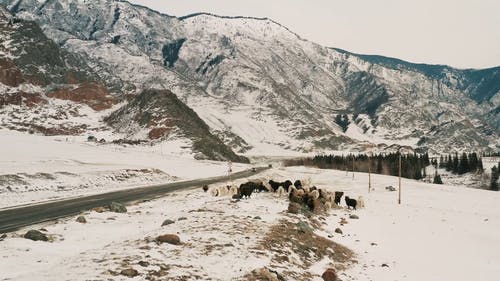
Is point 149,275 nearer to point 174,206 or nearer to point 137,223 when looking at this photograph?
point 137,223

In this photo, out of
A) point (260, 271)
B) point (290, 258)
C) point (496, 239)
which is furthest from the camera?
point (496, 239)

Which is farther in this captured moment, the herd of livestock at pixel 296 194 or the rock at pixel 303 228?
the herd of livestock at pixel 296 194

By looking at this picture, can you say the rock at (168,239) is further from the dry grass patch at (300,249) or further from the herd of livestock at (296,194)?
the herd of livestock at (296,194)

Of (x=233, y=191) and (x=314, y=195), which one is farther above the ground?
(x=314, y=195)

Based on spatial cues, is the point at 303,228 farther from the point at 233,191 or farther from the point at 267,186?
the point at 267,186

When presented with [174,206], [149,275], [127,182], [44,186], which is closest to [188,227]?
[149,275]

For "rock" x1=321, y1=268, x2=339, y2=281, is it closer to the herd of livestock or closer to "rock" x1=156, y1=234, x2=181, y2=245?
"rock" x1=156, y1=234, x2=181, y2=245

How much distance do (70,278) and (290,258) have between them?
1006cm

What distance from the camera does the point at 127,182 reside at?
75938mm

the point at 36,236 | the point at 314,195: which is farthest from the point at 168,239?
the point at 314,195

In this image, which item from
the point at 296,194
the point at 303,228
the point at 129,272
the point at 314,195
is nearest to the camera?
the point at 129,272

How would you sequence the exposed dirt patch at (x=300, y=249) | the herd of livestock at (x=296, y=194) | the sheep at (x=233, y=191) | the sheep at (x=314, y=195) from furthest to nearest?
the sheep at (x=233, y=191) → the sheep at (x=314, y=195) → the herd of livestock at (x=296, y=194) → the exposed dirt patch at (x=300, y=249)

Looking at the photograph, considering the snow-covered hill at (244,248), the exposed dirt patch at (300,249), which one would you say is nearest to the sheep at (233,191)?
the snow-covered hill at (244,248)

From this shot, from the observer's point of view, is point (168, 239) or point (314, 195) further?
point (314, 195)
